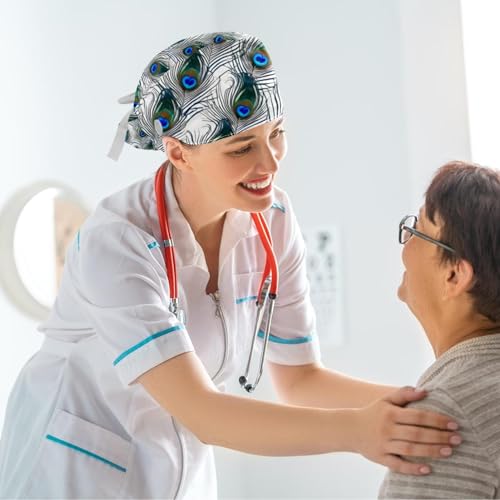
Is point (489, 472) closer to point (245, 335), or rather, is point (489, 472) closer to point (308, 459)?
point (245, 335)

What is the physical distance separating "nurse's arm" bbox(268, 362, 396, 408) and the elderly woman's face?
0.29 meters

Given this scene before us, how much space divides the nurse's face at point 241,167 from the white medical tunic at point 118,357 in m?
0.09

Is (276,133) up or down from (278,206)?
up

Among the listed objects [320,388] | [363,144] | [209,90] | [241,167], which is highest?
[209,90]

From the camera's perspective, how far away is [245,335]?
177 cm

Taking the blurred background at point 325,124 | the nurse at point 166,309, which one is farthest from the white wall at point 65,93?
the nurse at point 166,309

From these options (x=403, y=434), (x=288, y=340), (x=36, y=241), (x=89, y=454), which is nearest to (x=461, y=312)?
(x=403, y=434)

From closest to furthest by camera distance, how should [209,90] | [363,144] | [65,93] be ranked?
[209,90]
[65,93]
[363,144]

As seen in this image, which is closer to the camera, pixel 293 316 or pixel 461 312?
pixel 461 312

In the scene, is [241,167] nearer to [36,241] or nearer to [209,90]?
[209,90]

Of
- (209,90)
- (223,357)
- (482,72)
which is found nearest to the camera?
(209,90)

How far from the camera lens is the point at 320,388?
1.85 meters

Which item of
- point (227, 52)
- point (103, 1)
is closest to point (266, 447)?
point (227, 52)

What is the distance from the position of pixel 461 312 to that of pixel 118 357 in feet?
1.84
